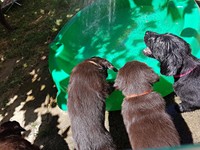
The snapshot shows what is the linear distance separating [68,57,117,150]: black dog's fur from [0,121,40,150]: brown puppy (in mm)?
746

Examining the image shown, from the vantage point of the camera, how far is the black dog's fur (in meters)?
4.08

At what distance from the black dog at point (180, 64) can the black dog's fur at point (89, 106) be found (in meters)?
0.91

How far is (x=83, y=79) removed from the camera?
433 centimetres

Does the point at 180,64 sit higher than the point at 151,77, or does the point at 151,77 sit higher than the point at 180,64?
the point at 151,77

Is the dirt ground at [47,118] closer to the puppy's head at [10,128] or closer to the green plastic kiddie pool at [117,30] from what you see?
the green plastic kiddie pool at [117,30]

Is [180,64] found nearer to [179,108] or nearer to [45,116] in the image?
[179,108]

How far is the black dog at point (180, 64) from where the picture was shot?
4.48 m

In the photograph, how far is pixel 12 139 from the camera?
14.3 ft

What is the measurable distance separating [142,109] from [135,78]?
0.43 m

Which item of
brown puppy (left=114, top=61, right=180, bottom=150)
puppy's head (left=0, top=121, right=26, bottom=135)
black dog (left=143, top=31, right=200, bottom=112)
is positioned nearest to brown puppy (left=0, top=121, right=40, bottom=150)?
puppy's head (left=0, top=121, right=26, bottom=135)

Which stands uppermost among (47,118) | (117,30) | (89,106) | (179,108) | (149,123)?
(89,106)

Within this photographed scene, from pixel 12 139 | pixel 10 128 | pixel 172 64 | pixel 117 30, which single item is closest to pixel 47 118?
pixel 10 128

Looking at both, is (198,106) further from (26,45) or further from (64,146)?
(26,45)

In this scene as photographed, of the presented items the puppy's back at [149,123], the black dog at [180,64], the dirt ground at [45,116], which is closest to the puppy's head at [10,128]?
the dirt ground at [45,116]
